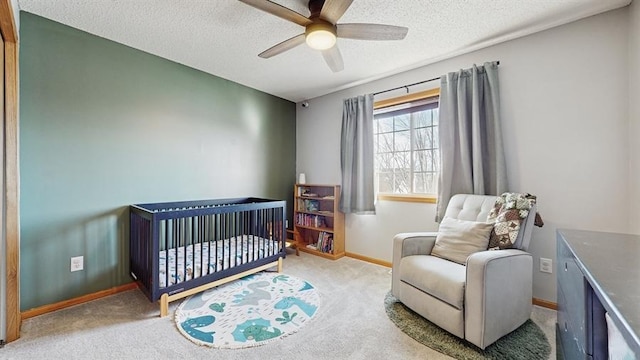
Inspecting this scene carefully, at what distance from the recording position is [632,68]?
1.85 meters

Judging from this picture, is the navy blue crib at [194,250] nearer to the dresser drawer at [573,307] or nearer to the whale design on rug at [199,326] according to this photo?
the whale design on rug at [199,326]

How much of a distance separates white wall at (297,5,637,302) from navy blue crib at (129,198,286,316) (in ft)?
8.05

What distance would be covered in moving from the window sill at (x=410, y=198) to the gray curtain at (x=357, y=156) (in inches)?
6.3

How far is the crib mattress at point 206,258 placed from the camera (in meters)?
2.15

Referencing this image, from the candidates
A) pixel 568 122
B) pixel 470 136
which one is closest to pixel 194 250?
pixel 470 136

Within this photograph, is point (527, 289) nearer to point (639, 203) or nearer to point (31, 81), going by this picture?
point (639, 203)

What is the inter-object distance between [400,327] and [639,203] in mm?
1787

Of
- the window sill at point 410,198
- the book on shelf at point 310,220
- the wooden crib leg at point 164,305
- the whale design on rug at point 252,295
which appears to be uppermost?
the window sill at point 410,198

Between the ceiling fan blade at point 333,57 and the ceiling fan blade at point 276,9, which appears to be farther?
the ceiling fan blade at point 333,57

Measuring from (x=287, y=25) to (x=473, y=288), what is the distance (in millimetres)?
2337

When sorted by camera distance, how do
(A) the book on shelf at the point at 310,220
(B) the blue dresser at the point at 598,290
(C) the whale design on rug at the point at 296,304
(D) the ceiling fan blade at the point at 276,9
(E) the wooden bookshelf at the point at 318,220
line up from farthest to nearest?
(A) the book on shelf at the point at 310,220
(E) the wooden bookshelf at the point at 318,220
(C) the whale design on rug at the point at 296,304
(D) the ceiling fan blade at the point at 276,9
(B) the blue dresser at the point at 598,290

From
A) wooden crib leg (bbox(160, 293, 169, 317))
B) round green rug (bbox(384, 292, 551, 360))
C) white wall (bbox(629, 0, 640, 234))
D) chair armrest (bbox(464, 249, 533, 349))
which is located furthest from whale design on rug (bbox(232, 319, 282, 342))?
white wall (bbox(629, 0, 640, 234))

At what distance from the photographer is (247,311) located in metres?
2.11

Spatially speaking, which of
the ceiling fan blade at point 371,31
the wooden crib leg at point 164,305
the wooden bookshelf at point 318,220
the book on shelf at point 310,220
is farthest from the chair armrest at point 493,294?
the book on shelf at point 310,220
